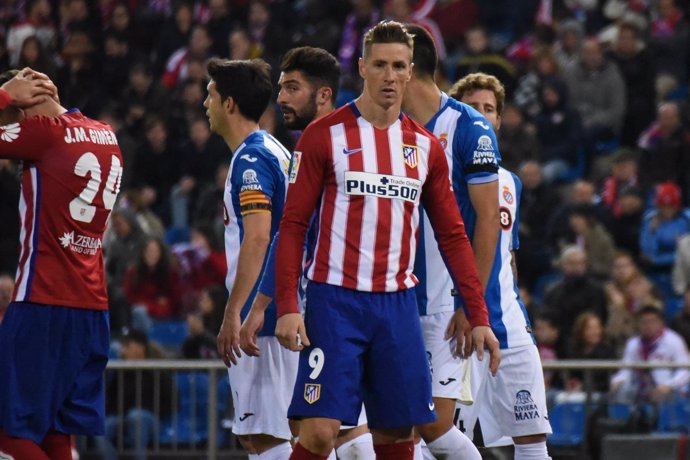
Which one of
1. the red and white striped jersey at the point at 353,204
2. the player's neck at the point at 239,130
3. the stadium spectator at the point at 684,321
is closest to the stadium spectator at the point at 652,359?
the stadium spectator at the point at 684,321

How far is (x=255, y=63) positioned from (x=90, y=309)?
5.47ft

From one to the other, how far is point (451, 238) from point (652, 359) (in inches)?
239

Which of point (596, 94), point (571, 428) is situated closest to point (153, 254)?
point (571, 428)

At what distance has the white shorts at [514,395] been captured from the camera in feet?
24.9

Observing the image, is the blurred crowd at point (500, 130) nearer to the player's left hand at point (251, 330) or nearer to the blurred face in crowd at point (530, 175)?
the blurred face in crowd at point (530, 175)

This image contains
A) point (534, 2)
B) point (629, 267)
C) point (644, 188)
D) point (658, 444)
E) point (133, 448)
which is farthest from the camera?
point (534, 2)

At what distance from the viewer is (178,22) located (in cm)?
1864

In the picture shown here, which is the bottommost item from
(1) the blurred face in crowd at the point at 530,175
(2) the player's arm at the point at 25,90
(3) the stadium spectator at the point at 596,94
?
(2) the player's arm at the point at 25,90

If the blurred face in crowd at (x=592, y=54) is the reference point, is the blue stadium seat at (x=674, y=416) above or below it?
below

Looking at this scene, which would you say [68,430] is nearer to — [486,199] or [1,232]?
[486,199]

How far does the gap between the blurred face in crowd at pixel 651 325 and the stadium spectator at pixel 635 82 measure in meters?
4.45

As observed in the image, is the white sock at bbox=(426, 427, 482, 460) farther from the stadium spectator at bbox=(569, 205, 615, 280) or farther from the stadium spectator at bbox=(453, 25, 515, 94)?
the stadium spectator at bbox=(453, 25, 515, 94)

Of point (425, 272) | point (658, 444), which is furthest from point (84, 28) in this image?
point (425, 272)

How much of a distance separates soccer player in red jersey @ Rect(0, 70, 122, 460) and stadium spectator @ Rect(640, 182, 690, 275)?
8192 millimetres
